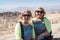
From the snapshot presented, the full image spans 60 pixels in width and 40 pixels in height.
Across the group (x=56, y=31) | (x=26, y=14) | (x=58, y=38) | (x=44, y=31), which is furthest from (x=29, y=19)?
(x=56, y=31)

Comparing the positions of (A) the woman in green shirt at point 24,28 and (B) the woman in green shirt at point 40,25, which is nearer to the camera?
(A) the woman in green shirt at point 24,28

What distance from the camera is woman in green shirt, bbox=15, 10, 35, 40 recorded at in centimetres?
662

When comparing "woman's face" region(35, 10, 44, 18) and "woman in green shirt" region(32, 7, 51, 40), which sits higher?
"woman's face" region(35, 10, 44, 18)

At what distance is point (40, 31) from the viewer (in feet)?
23.1

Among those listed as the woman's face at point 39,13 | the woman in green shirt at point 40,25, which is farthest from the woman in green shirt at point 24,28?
the woman's face at point 39,13

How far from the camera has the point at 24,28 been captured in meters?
6.70

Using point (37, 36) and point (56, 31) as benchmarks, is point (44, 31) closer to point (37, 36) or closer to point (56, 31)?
point (37, 36)

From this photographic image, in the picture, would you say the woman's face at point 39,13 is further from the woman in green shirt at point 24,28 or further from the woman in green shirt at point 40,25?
the woman in green shirt at point 24,28

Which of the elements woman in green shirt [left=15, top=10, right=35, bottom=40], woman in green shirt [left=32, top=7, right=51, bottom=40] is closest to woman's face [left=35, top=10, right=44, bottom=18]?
woman in green shirt [left=32, top=7, right=51, bottom=40]

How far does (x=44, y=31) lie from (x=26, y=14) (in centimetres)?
74

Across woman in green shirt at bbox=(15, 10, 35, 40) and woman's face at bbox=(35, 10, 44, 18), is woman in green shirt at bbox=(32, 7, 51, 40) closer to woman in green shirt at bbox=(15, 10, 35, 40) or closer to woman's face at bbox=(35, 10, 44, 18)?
woman's face at bbox=(35, 10, 44, 18)

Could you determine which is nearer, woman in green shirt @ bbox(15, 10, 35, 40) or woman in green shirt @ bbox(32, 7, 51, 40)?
woman in green shirt @ bbox(15, 10, 35, 40)

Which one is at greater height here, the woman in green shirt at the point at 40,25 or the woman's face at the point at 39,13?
the woman's face at the point at 39,13

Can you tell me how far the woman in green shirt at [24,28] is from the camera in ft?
21.7
